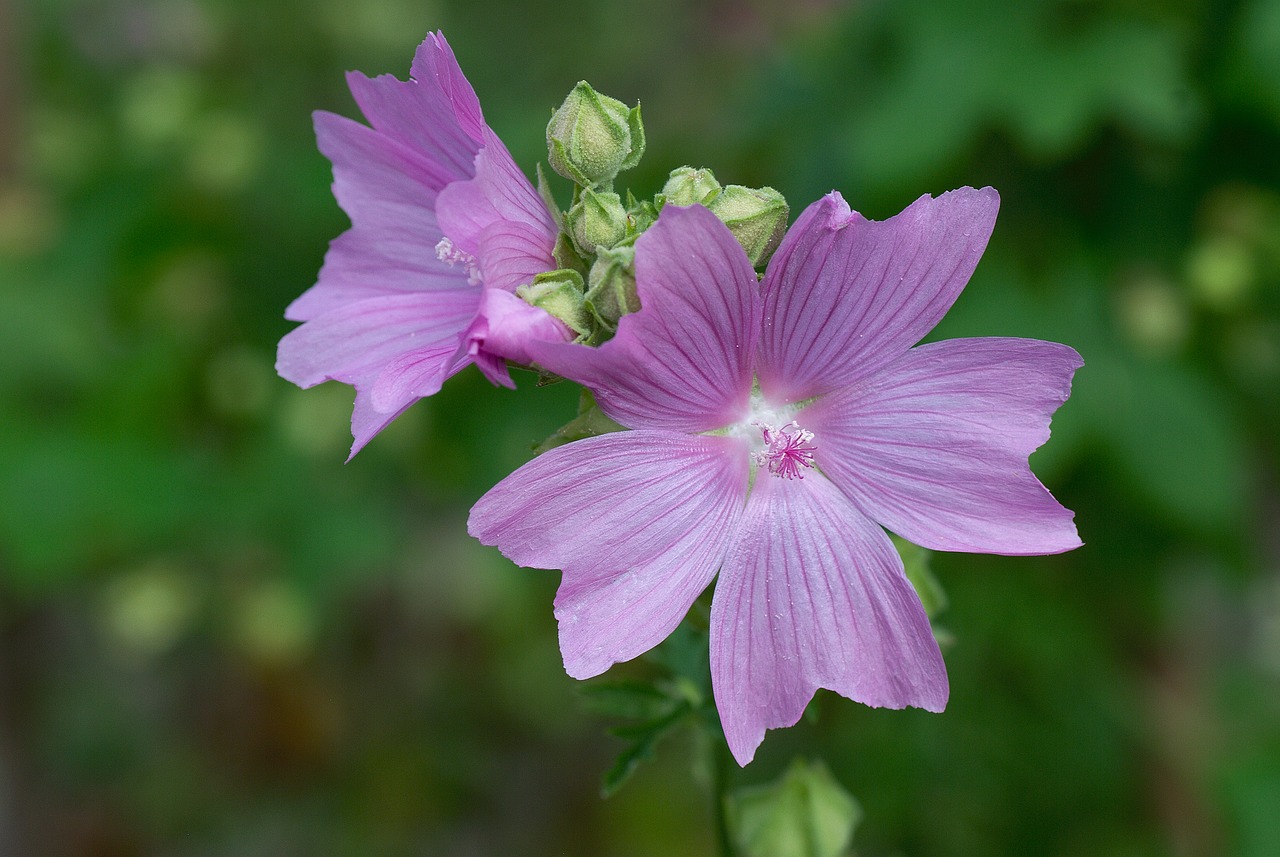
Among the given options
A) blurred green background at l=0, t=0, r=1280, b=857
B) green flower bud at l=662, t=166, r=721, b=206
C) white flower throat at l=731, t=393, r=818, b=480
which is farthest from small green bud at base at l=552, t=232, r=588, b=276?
blurred green background at l=0, t=0, r=1280, b=857

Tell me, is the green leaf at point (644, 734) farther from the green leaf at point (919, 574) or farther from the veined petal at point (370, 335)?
the veined petal at point (370, 335)

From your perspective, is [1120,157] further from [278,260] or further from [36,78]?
[36,78]

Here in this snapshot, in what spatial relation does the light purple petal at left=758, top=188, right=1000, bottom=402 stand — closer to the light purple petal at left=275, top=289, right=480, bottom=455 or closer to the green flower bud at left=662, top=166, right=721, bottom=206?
the green flower bud at left=662, top=166, right=721, bottom=206

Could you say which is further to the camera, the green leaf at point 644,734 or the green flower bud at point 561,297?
the green leaf at point 644,734

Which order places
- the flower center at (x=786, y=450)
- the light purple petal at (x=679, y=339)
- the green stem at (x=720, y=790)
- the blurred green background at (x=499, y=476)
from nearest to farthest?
the light purple petal at (x=679, y=339)
the flower center at (x=786, y=450)
the green stem at (x=720, y=790)
the blurred green background at (x=499, y=476)

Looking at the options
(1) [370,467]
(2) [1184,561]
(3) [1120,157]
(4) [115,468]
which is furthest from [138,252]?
(2) [1184,561]

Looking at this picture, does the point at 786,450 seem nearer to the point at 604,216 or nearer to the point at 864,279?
the point at 864,279

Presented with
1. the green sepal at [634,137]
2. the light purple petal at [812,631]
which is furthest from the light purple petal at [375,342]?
the light purple petal at [812,631]
